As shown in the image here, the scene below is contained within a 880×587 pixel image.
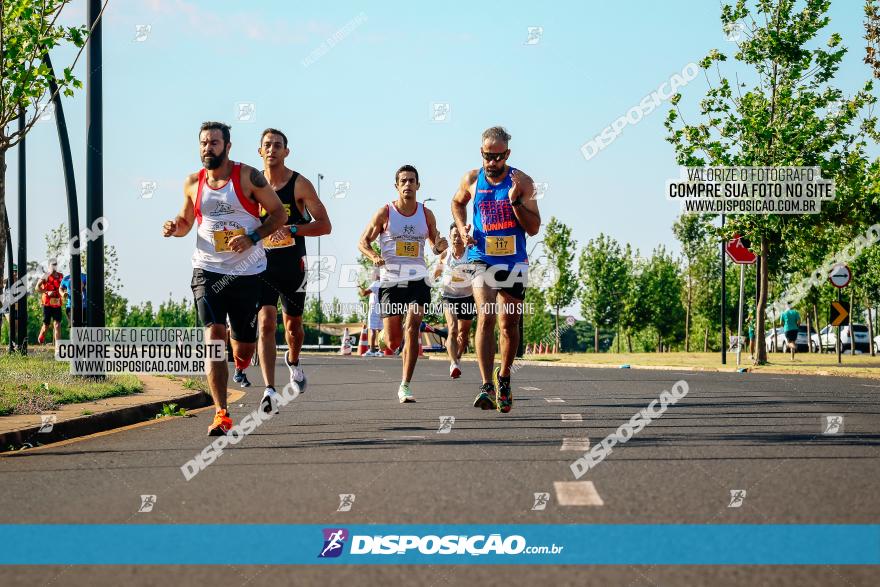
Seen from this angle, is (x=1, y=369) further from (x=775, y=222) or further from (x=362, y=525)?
(x=775, y=222)

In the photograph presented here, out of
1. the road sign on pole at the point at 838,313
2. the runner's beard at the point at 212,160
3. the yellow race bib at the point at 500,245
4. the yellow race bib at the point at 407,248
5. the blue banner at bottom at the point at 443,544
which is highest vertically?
the runner's beard at the point at 212,160

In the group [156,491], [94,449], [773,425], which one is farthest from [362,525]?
[773,425]

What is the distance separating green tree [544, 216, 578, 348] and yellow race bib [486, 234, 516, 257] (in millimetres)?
51878

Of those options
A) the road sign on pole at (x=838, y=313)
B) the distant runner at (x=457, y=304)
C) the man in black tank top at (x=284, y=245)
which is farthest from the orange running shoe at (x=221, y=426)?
the road sign on pole at (x=838, y=313)

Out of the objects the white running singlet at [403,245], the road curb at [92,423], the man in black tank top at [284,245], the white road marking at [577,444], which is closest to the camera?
the white road marking at [577,444]

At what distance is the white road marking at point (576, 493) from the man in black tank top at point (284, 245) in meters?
4.66

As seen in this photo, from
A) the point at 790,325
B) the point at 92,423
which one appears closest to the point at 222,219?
the point at 92,423

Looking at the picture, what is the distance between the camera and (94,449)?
25.8 feet

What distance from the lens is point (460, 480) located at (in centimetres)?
590

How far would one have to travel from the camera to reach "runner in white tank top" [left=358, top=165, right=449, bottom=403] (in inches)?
461

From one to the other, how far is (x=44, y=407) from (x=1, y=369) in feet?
15.4

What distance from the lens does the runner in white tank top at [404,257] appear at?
11718 mm

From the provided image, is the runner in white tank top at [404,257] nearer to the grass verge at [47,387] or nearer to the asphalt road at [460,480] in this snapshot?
the asphalt road at [460,480]

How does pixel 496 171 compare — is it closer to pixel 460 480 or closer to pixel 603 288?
pixel 460 480
